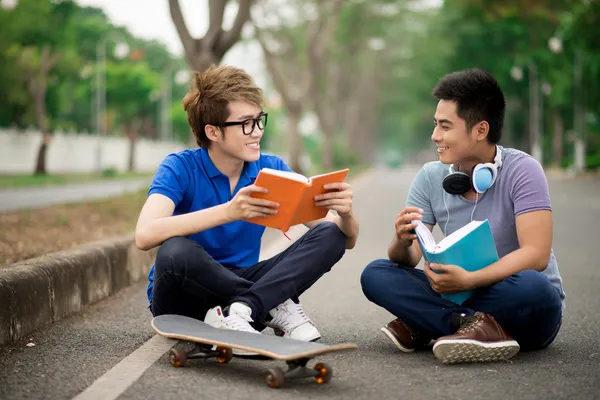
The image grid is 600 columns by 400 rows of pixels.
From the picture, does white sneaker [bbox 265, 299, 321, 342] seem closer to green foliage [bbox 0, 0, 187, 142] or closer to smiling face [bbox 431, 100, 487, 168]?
smiling face [bbox 431, 100, 487, 168]

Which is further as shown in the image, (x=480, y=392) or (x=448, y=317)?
(x=448, y=317)

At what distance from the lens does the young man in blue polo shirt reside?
4723 millimetres

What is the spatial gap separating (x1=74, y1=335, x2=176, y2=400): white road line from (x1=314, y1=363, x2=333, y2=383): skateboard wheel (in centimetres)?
83

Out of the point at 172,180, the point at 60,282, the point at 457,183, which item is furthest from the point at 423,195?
the point at 60,282

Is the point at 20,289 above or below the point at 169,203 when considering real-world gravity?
below

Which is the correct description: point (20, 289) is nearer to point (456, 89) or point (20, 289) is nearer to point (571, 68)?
point (456, 89)

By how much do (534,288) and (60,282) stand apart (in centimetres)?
314

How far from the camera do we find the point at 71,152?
5212cm

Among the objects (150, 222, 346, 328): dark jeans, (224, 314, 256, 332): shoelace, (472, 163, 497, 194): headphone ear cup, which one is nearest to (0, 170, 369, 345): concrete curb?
(150, 222, 346, 328): dark jeans

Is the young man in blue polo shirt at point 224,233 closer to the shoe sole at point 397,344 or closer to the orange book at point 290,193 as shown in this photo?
the orange book at point 290,193

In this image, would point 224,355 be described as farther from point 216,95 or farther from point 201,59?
point 201,59

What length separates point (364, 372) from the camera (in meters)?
4.52

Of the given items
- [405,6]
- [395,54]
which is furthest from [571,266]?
[395,54]

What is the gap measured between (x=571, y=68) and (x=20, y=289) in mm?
45209
